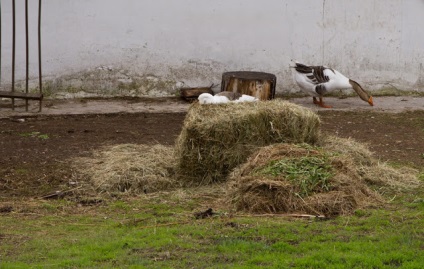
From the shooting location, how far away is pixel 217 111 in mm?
9109

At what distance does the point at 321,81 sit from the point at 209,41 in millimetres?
2182

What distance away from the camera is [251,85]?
12.8 meters

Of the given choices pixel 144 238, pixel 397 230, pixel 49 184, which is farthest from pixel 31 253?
pixel 397 230

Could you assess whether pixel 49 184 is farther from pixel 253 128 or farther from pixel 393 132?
pixel 393 132

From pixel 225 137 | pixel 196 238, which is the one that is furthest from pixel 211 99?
pixel 196 238

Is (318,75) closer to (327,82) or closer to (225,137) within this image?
(327,82)

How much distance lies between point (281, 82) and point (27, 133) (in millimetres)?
5350

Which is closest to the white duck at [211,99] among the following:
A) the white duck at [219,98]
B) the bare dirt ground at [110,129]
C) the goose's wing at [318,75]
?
the white duck at [219,98]

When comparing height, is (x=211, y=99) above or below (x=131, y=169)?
above

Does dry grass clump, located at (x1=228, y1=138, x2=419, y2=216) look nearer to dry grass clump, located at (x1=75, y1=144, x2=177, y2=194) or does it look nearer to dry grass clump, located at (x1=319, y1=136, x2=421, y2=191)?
dry grass clump, located at (x1=319, y1=136, x2=421, y2=191)

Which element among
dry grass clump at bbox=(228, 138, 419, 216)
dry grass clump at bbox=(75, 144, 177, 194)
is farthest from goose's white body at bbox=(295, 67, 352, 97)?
dry grass clump at bbox=(228, 138, 419, 216)

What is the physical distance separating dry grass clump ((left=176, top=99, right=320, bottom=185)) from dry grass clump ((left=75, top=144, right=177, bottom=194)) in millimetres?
260

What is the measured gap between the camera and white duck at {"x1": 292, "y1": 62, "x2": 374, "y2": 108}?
1370 cm

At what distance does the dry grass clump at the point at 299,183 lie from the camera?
7.54 meters
